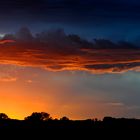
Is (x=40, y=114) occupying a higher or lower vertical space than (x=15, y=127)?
higher

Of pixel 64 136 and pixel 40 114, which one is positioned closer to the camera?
pixel 64 136

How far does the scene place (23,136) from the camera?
102500mm

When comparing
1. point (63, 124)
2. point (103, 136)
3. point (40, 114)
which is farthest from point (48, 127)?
Answer: point (40, 114)

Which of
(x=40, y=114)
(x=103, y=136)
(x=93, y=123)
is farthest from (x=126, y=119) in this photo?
(x=40, y=114)

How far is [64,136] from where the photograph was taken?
10481 cm

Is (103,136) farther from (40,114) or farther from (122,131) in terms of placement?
(40,114)

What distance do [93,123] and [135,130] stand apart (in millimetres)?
9342

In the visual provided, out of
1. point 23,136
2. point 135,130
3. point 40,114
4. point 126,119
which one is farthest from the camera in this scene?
point 40,114

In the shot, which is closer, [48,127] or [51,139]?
[51,139]

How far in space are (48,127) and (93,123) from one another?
9.38 metres

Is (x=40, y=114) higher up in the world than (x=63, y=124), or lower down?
higher up

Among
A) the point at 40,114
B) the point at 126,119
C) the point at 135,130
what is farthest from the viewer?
the point at 40,114

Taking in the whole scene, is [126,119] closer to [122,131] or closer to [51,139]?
[122,131]

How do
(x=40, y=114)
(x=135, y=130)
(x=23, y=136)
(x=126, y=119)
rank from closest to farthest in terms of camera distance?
(x=23, y=136)
(x=135, y=130)
(x=126, y=119)
(x=40, y=114)
